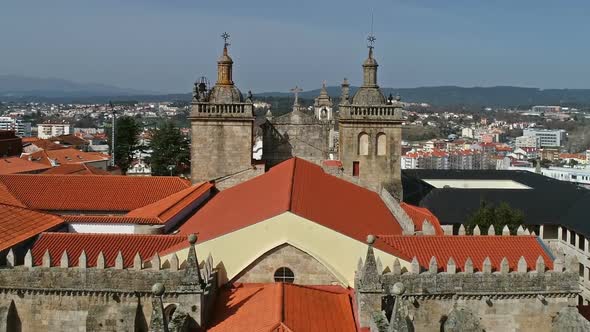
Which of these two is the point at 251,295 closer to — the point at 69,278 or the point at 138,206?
the point at 69,278

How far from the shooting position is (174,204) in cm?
3356

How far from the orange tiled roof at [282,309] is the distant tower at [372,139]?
17.5 meters

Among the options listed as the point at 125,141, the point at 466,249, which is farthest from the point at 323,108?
the point at 466,249

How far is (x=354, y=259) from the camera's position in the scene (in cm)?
2311

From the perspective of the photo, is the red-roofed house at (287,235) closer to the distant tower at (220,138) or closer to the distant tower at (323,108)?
the distant tower at (220,138)

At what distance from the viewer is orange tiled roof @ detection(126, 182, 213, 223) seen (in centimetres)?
3177

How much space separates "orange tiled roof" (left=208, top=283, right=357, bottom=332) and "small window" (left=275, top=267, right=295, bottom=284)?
1.88 feet

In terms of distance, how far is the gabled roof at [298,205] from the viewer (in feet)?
80.1

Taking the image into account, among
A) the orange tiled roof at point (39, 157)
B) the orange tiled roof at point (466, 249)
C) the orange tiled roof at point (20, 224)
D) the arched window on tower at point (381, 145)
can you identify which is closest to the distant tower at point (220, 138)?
the arched window on tower at point (381, 145)

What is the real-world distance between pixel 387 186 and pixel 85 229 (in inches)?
658

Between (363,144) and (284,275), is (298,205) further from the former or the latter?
(363,144)

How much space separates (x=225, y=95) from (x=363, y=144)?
8.13 meters

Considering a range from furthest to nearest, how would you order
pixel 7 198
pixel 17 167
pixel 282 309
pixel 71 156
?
1. pixel 71 156
2. pixel 17 167
3. pixel 7 198
4. pixel 282 309

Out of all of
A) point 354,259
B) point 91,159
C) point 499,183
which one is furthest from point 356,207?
point 91,159
